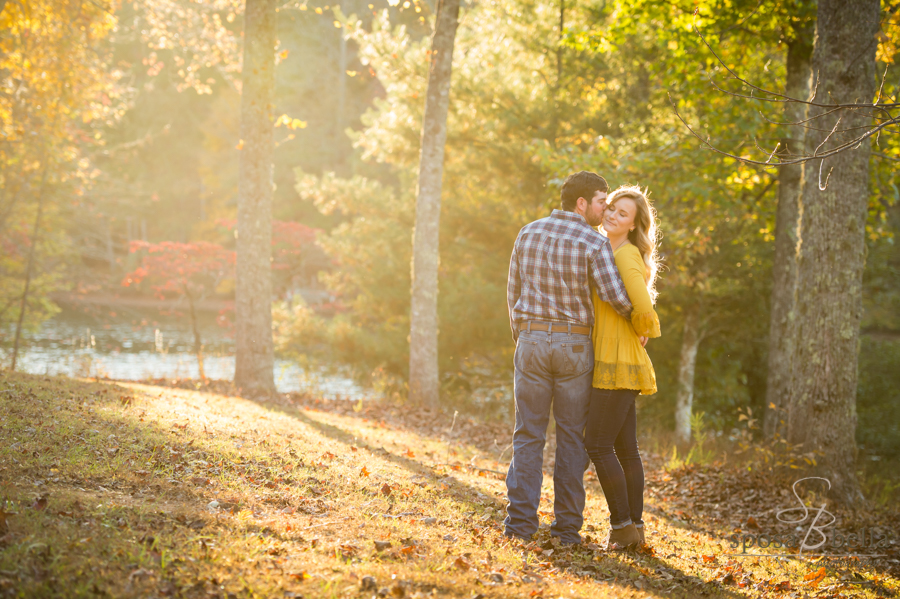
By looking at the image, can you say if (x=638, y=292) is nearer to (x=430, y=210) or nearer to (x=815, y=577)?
(x=815, y=577)

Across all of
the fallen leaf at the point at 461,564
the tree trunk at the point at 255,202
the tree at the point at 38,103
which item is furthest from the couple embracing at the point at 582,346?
the tree at the point at 38,103

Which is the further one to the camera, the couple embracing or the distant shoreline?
the distant shoreline

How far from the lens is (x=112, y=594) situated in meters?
2.36

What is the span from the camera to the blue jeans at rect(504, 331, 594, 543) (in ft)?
11.9

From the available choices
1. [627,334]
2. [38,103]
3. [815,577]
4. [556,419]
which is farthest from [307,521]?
[38,103]

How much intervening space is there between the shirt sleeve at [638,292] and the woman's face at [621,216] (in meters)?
0.15

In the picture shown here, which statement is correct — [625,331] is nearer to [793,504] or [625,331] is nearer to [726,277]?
[793,504]

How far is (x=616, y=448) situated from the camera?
3857mm

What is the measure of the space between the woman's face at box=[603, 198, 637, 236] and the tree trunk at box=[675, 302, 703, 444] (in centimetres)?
892

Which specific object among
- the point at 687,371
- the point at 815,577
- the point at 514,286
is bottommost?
the point at 815,577

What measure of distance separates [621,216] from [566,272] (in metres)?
0.52

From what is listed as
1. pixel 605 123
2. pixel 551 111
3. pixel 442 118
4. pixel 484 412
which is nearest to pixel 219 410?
pixel 442 118

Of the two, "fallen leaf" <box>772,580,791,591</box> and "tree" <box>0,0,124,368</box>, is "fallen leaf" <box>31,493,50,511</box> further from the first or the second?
"tree" <box>0,0,124,368</box>

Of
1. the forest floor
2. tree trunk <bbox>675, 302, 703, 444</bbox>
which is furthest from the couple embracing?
tree trunk <bbox>675, 302, 703, 444</bbox>
